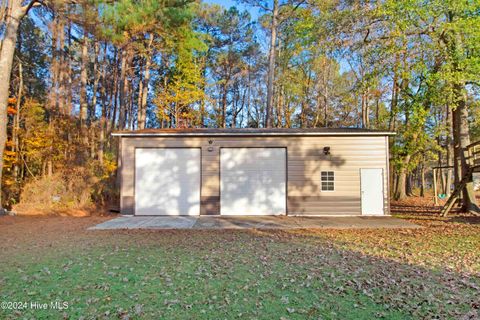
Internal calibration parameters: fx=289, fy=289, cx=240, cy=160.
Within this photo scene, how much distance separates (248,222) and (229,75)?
16479 millimetres

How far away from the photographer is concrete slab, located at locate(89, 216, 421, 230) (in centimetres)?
828

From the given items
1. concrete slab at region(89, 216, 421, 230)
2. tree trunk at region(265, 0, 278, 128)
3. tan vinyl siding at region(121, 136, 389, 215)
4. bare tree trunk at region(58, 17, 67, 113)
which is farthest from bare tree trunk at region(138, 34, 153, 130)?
concrete slab at region(89, 216, 421, 230)

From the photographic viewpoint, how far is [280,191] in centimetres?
1033

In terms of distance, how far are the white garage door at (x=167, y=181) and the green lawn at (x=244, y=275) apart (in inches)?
125

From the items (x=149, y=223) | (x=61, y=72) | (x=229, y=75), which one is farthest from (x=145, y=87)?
(x=149, y=223)

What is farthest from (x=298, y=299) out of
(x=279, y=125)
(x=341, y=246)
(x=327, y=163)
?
(x=279, y=125)

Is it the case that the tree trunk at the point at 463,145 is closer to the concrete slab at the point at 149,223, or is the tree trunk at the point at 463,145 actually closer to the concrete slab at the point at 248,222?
the concrete slab at the point at 248,222

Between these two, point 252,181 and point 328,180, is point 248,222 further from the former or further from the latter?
point 328,180

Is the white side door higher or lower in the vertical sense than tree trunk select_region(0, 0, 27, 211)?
lower

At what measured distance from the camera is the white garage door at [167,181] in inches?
406

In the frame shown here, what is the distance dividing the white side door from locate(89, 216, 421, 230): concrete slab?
0.55m

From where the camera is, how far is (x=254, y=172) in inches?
410

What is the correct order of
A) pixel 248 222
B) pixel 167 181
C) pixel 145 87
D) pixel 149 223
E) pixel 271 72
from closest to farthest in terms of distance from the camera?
1. pixel 149 223
2. pixel 248 222
3. pixel 167 181
4. pixel 271 72
5. pixel 145 87

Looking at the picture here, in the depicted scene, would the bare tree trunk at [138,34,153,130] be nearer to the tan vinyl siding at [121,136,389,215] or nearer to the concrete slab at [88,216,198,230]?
the tan vinyl siding at [121,136,389,215]
